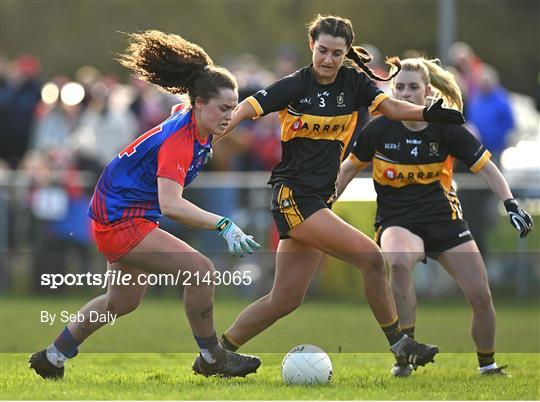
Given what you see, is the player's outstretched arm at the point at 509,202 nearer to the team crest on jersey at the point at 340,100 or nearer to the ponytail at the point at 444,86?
the ponytail at the point at 444,86

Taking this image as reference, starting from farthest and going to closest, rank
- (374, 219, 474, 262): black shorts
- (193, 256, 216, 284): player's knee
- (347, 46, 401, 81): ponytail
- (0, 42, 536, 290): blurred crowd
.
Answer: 1. (0, 42, 536, 290): blurred crowd
2. (374, 219, 474, 262): black shorts
3. (347, 46, 401, 81): ponytail
4. (193, 256, 216, 284): player's knee

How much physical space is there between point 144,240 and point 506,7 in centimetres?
Answer: 1957

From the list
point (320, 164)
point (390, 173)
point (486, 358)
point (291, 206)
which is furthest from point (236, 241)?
point (486, 358)

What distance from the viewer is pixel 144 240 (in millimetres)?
7695

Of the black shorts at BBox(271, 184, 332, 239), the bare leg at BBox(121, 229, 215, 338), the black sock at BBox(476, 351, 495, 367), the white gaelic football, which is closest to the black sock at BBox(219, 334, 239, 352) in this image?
the white gaelic football

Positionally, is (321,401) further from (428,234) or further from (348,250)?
(428,234)

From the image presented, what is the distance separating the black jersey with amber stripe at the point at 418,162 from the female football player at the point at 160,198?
1542 mm

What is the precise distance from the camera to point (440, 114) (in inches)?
320

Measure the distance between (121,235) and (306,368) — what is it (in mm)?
1419

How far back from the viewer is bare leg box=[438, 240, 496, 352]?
8.63m

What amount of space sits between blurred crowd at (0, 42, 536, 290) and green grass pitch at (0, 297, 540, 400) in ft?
4.38

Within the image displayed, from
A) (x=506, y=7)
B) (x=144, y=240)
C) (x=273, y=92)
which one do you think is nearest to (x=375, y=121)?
(x=273, y=92)

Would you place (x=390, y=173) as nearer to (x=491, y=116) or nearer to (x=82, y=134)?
(x=491, y=116)

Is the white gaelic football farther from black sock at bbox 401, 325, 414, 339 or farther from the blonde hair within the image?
the blonde hair
